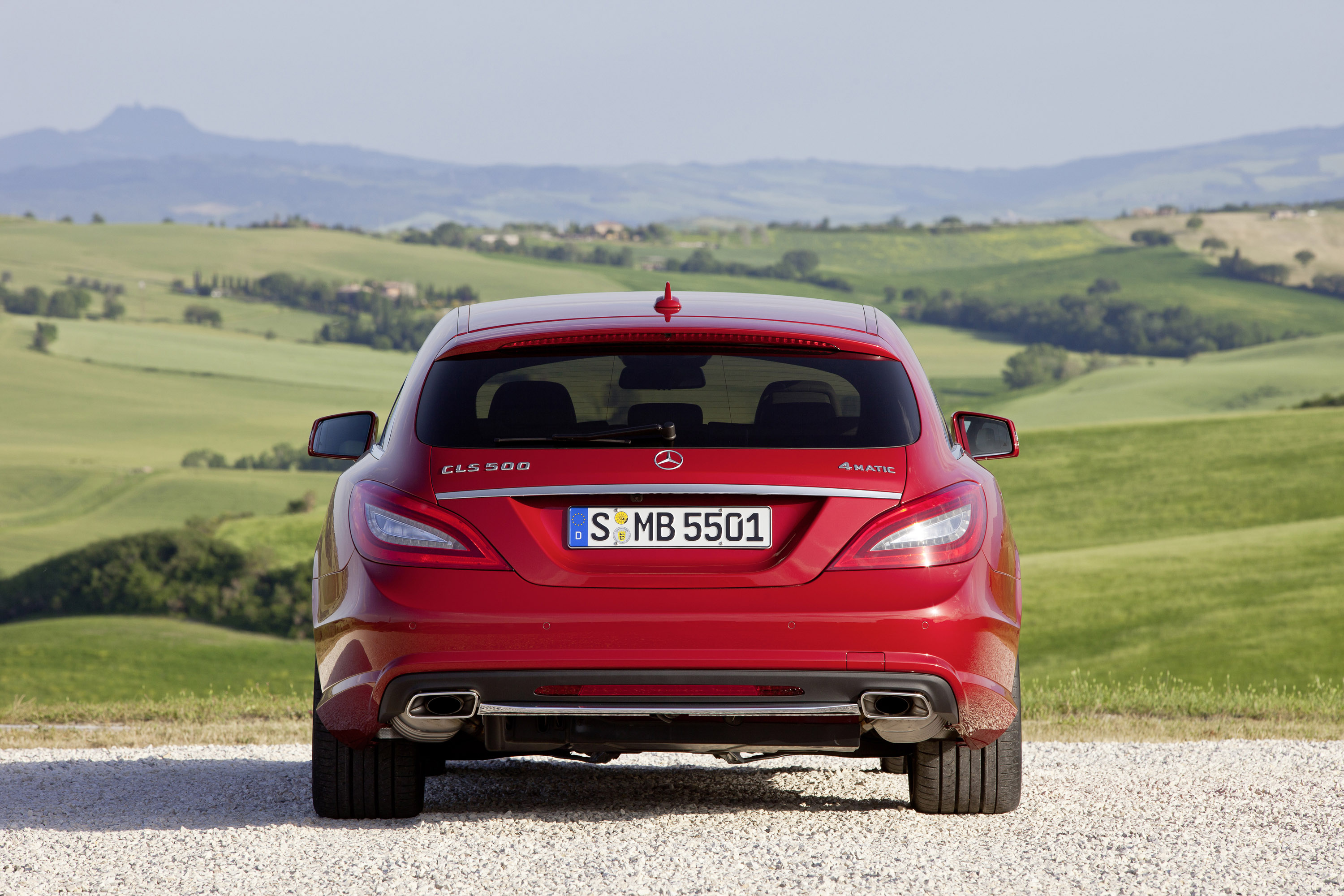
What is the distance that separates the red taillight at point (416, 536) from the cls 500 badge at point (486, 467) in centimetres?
12

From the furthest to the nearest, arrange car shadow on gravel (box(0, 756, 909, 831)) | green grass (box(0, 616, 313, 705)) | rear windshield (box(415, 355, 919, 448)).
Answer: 1. green grass (box(0, 616, 313, 705))
2. car shadow on gravel (box(0, 756, 909, 831))
3. rear windshield (box(415, 355, 919, 448))

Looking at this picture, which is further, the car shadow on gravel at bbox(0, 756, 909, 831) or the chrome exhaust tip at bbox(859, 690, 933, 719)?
the car shadow on gravel at bbox(0, 756, 909, 831)

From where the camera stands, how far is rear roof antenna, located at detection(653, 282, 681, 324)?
15.8ft

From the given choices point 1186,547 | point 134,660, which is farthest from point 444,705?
point 134,660

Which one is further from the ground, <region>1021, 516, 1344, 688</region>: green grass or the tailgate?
the tailgate

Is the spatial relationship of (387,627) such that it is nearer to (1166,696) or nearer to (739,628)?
(739,628)

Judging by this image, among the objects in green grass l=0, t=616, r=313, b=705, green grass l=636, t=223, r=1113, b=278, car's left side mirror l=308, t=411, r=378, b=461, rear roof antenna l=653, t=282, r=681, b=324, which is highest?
green grass l=636, t=223, r=1113, b=278

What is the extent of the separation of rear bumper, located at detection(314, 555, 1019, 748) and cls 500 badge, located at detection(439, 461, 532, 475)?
12.1 inches

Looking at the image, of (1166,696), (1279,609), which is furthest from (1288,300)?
(1166,696)

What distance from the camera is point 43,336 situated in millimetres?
116062

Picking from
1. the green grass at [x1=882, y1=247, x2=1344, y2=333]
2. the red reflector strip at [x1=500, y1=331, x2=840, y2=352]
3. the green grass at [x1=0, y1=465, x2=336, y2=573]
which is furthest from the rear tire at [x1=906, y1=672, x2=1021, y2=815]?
the green grass at [x1=882, y1=247, x2=1344, y2=333]

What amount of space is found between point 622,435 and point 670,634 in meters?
0.61

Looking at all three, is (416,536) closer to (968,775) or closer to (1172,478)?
(968,775)

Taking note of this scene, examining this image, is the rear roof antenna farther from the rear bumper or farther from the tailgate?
the rear bumper
